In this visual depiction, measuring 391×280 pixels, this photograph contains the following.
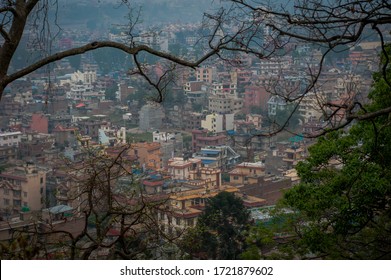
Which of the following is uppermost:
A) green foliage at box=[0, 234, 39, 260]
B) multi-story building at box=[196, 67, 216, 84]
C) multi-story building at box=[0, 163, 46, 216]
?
multi-story building at box=[196, 67, 216, 84]

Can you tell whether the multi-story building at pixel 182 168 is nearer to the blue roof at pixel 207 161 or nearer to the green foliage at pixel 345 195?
the blue roof at pixel 207 161

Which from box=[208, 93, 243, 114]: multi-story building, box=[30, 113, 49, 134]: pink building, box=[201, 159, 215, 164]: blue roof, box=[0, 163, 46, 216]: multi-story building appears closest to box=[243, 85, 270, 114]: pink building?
box=[208, 93, 243, 114]: multi-story building

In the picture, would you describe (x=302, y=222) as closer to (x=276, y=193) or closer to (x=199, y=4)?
(x=276, y=193)

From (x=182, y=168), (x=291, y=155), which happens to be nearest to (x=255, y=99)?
(x=291, y=155)

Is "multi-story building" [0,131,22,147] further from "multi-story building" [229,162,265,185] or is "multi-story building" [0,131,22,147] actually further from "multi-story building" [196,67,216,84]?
"multi-story building" [196,67,216,84]

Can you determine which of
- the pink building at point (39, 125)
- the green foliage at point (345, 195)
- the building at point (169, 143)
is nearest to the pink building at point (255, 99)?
the building at point (169, 143)
